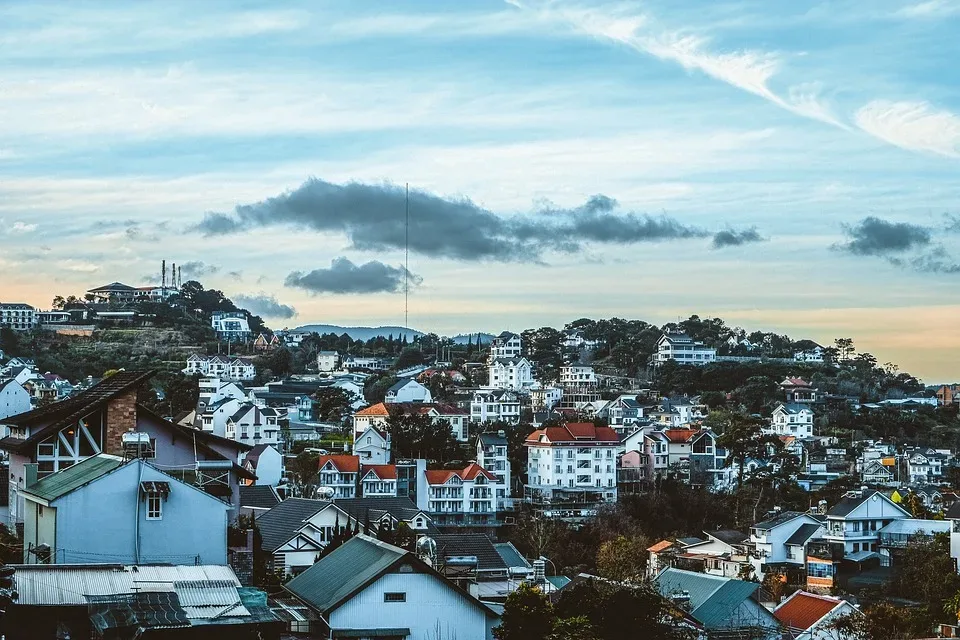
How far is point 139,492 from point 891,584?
3175cm

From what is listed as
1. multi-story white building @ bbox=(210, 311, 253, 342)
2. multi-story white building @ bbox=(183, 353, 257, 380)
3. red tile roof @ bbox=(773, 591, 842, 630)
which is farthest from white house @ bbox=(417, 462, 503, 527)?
multi-story white building @ bbox=(210, 311, 253, 342)

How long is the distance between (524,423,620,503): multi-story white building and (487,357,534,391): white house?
26055mm

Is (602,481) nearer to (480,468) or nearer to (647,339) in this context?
(480,468)

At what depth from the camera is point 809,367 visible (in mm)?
99500

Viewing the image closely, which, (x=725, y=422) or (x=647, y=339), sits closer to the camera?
(x=725, y=422)

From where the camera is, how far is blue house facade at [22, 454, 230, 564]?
14273 millimetres

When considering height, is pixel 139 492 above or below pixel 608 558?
above

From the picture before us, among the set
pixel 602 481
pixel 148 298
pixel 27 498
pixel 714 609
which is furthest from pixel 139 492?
pixel 148 298

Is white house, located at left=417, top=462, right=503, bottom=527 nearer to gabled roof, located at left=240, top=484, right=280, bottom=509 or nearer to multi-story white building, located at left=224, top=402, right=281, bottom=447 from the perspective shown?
multi-story white building, located at left=224, top=402, right=281, bottom=447

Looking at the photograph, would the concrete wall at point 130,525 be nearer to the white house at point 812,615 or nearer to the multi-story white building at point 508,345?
the white house at point 812,615

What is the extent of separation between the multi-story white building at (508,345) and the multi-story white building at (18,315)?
3708 centimetres

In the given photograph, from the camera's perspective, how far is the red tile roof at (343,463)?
51.6 metres

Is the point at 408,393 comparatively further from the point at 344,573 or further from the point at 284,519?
the point at 344,573

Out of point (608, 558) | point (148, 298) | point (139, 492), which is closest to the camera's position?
point (139, 492)
